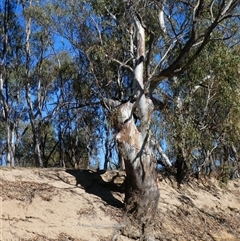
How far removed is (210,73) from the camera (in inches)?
491

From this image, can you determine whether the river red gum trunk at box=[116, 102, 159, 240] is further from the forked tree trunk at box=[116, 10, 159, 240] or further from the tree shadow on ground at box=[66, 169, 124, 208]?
the tree shadow on ground at box=[66, 169, 124, 208]

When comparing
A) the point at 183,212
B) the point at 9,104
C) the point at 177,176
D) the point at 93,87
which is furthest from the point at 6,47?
the point at 183,212

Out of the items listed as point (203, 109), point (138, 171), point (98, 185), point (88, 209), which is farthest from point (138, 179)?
point (203, 109)

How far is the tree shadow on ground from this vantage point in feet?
33.9

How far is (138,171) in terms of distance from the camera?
32.1ft

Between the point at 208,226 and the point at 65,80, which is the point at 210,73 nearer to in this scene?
the point at 208,226

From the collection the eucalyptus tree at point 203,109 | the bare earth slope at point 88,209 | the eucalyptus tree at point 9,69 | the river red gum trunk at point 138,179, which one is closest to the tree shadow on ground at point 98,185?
the bare earth slope at point 88,209

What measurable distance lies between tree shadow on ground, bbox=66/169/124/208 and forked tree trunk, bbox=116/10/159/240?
58cm

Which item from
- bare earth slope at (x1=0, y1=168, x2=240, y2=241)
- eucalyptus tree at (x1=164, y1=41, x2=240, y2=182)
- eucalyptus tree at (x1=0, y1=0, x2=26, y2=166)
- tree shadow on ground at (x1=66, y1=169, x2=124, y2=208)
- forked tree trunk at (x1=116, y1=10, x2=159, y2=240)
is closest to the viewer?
bare earth slope at (x1=0, y1=168, x2=240, y2=241)

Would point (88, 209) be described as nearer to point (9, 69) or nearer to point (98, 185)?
point (98, 185)

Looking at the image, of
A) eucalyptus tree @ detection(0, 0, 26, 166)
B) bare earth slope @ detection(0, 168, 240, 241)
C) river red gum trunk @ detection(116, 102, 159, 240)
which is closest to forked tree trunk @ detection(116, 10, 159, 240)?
river red gum trunk @ detection(116, 102, 159, 240)

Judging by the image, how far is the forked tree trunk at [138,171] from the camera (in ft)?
31.0

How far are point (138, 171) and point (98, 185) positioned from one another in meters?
1.57

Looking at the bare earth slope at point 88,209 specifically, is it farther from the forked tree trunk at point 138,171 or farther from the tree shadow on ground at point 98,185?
the forked tree trunk at point 138,171
